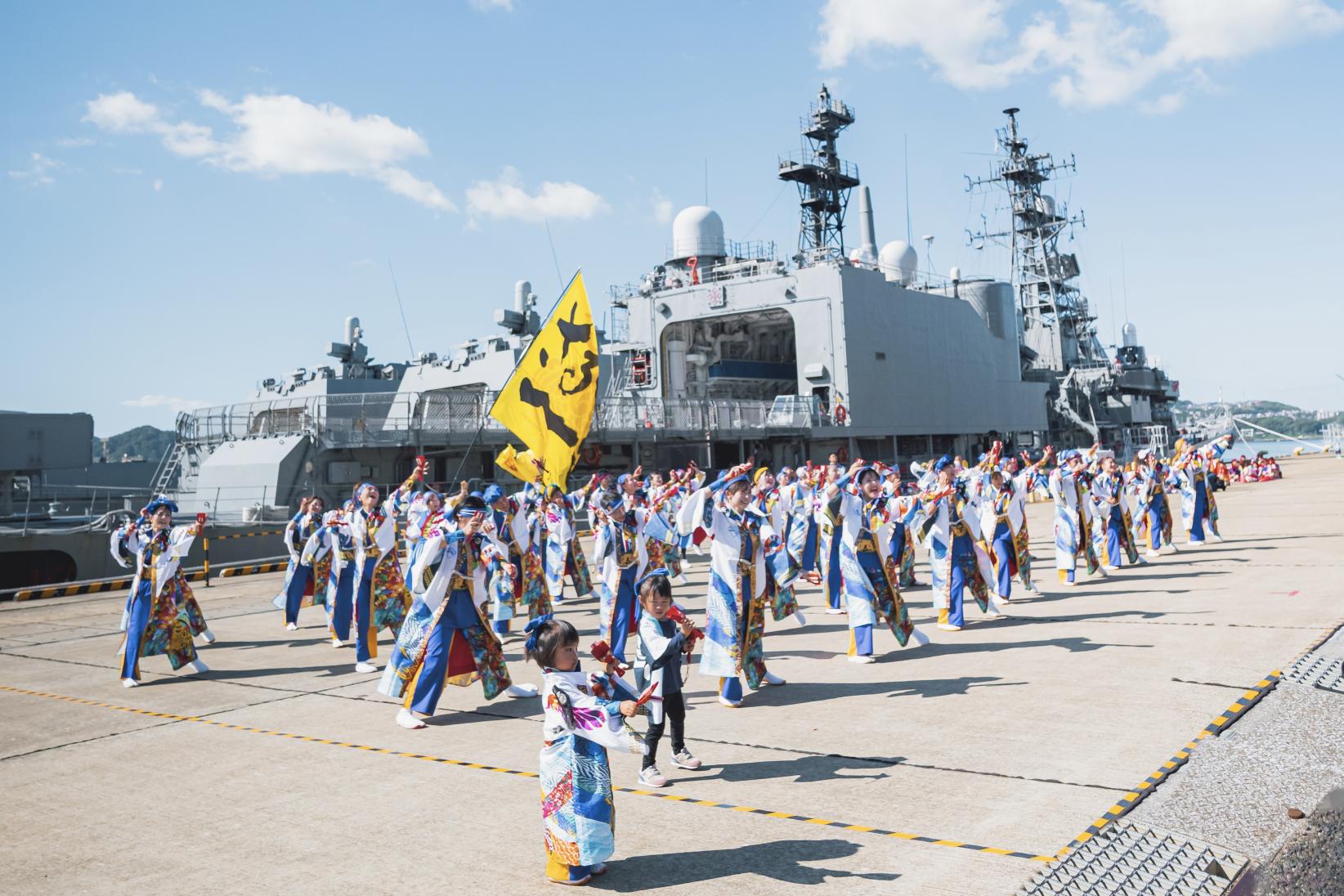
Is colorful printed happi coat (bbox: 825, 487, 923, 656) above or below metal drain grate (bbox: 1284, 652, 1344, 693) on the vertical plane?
above

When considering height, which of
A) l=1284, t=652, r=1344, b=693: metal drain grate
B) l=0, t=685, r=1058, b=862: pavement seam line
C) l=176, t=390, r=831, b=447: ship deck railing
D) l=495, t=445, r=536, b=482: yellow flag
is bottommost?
l=0, t=685, r=1058, b=862: pavement seam line

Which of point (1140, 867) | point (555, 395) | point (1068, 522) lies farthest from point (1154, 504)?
point (1140, 867)

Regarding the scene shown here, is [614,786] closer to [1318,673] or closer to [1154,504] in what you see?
[1318,673]

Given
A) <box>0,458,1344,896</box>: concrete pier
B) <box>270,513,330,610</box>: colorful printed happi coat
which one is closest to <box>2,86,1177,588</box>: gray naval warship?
<box>270,513,330,610</box>: colorful printed happi coat

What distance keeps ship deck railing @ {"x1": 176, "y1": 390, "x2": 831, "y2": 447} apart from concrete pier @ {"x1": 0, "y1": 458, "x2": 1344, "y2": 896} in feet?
44.1

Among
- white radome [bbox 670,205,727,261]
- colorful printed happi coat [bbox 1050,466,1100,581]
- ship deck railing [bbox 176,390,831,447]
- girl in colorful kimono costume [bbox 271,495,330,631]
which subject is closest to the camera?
girl in colorful kimono costume [bbox 271,495,330,631]

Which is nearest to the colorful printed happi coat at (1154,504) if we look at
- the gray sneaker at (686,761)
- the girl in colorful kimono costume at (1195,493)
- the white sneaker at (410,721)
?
the girl in colorful kimono costume at (1195,493)

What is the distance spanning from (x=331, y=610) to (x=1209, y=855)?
9.26 m

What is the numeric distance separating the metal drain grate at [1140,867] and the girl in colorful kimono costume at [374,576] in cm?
667

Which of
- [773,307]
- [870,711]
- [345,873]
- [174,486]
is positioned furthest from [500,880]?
[773,307]

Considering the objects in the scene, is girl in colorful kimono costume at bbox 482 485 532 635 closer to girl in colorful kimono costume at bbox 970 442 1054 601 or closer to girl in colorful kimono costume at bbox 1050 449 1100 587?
girl in colorful kimono costume at bbox 970 442 1054 601

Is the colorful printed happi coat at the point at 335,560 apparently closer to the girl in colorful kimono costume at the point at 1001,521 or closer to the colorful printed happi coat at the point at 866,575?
the colorful printed happi coat at the point at 866,575

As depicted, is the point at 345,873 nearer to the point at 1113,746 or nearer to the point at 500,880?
the point at 500,880

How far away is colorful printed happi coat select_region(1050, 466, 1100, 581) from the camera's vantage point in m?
12.8
